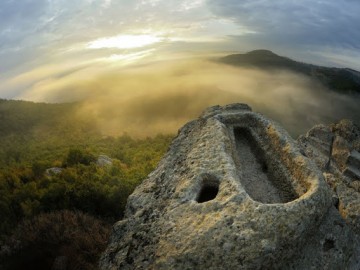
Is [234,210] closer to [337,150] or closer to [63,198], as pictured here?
[337,150]

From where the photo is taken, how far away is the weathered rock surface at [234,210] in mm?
6727

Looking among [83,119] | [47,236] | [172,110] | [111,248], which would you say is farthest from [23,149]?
[172,110]

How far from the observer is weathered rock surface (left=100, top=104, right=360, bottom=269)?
22.1 feet

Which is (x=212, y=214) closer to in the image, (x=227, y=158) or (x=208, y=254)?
(x=208, y=254)

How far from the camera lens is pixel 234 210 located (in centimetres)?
A: 709

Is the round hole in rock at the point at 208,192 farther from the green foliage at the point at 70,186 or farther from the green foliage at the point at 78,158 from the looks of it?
the green foliage at the point at 78,158

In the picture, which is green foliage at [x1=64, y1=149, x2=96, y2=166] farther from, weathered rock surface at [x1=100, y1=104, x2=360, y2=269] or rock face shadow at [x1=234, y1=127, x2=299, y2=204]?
rock face shadow at [x1=234, y1=127, x2=299, y2=204]

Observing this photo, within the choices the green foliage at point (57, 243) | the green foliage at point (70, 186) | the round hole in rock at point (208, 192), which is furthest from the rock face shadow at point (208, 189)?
the green foliage at point (70, 186)

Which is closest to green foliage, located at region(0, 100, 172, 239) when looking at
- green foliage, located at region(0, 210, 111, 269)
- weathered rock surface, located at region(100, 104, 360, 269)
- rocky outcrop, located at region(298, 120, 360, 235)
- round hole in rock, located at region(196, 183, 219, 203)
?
green foliage, located at region(0, 210, 111, 269)

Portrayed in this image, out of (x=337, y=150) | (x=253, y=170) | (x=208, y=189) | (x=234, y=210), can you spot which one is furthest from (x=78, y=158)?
(x=234, y=210)

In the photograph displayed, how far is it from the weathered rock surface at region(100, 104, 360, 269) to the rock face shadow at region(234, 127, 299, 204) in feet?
0.09

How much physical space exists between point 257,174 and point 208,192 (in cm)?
213

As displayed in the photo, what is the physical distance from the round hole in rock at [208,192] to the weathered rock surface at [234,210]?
0.9 inches

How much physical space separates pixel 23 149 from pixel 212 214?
71.3m
